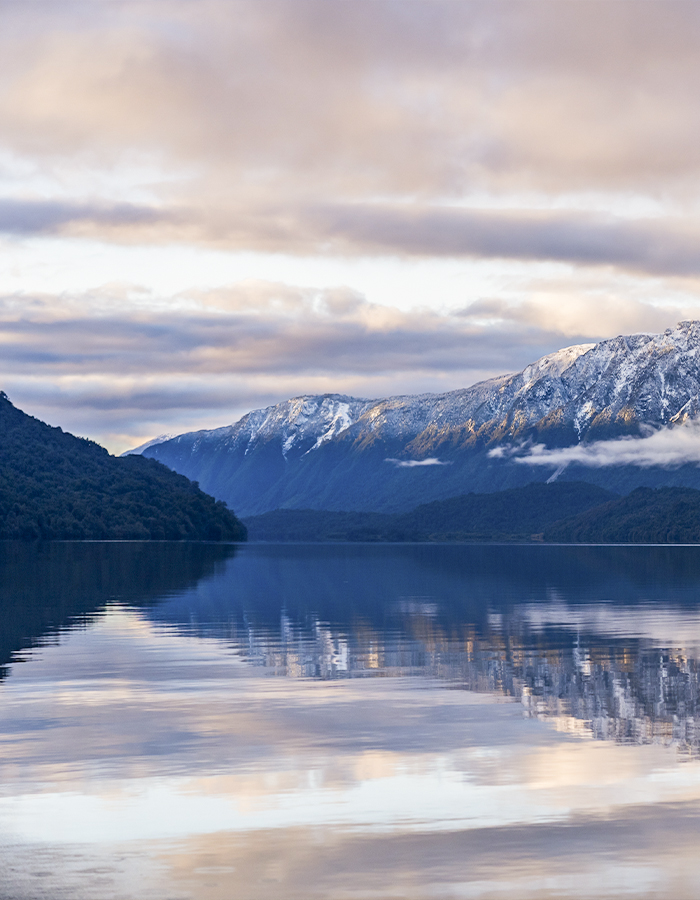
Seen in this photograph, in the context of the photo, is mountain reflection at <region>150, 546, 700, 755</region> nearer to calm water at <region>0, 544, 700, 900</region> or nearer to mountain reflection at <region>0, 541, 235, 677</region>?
calm water at <region>0, 544, 700, 900</region>

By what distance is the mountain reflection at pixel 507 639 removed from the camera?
119ft

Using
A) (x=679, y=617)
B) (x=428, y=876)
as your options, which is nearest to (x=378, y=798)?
(x=428, y=876)

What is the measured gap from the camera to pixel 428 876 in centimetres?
1883

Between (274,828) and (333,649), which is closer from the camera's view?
(274,828)

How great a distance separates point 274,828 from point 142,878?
344cm

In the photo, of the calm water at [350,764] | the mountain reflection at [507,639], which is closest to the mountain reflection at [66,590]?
the calm water at [350,764]

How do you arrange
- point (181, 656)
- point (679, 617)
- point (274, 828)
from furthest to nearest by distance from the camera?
1. point (679, 617)
2. point (181, 656)
3. point (274, 828)

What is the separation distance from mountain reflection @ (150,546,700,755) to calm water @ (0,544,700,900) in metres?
0.27

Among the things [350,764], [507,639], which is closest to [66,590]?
[507,639]

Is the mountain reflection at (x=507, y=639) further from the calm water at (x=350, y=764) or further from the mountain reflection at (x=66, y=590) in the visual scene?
the mountain reflection at (x=66, y=590)

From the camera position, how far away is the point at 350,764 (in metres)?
27.4

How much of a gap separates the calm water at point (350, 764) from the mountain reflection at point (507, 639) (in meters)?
0.27

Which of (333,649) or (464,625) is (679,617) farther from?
(333,649)

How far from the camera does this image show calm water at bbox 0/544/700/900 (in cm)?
1912
